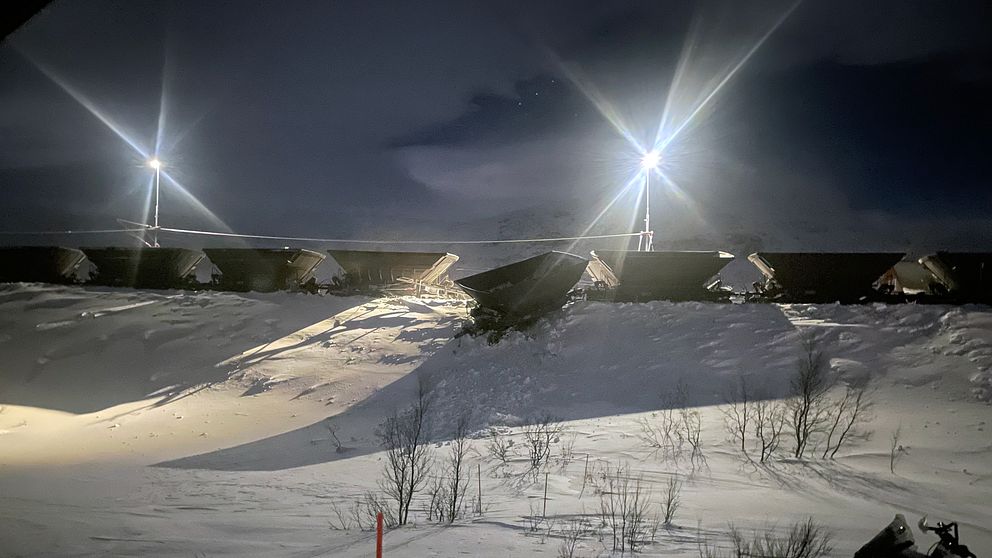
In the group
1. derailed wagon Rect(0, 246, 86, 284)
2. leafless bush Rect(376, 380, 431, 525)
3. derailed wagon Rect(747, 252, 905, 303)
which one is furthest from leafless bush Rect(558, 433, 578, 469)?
derailed wagon Rect(0, 246, 86, 284)

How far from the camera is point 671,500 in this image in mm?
6320

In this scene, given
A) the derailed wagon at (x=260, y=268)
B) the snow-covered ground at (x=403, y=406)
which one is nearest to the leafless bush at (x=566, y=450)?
the snow-covered ground at (x=403, y=406)

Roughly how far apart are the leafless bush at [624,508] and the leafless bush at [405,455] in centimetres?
219

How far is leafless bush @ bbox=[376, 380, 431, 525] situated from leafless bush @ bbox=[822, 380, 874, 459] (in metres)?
6.30

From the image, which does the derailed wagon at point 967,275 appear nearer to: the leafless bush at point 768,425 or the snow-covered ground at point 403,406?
the snow-covered ground at point 403,406

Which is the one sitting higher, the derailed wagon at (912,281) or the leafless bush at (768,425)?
the derailed wagon at (912,281)

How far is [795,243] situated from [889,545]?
291ft

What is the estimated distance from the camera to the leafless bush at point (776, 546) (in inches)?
162

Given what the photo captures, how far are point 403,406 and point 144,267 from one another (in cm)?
1631

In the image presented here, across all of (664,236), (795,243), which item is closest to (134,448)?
(664,236)

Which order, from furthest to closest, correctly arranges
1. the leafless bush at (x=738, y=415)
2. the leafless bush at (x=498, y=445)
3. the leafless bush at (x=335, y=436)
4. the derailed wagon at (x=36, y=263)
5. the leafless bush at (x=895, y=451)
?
the derailed wagon at (x=36, y=263), the leafless bush at (x=335, y=436), the leafless bush at (x=738, y=415), the leafless bush at (x=498, y=445), the leafless bush at (x=895, y=451)

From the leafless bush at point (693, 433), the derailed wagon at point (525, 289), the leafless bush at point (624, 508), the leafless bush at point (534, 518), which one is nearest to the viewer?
the leafless bush at point (624, 508)

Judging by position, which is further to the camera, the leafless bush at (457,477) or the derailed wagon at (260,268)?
the derailed wagon at (260,268)

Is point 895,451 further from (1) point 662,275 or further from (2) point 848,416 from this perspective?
(1) point 662,275
